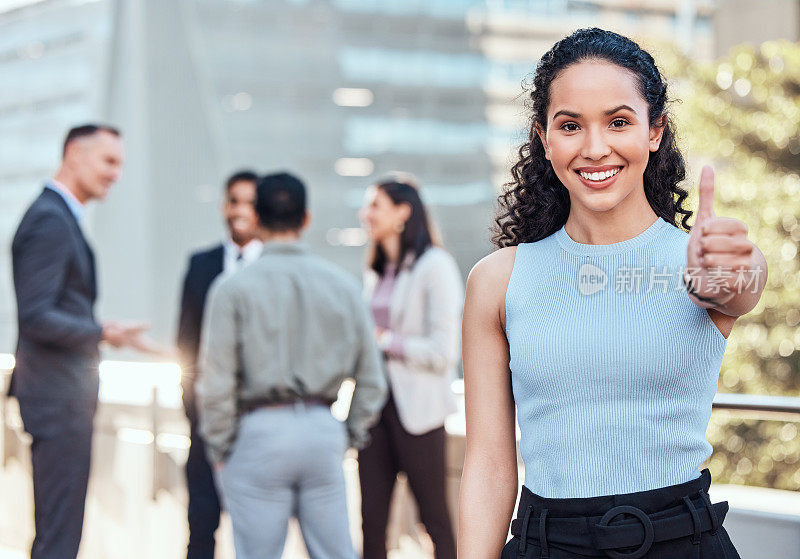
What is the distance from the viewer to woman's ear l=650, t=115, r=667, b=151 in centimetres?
139

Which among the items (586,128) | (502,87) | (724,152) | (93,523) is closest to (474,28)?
(502,87)

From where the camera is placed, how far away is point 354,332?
3.13 m

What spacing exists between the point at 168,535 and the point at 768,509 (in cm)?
288

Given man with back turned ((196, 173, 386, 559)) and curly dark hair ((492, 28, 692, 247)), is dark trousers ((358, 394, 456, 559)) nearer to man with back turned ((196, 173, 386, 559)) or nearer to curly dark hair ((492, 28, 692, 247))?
man with back turned ((196, 173, 386, 559))

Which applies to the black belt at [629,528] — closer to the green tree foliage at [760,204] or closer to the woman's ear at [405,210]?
the woman's ear at [405,210]

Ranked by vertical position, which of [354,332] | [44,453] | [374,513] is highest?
[354,332]

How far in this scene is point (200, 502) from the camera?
3.99m

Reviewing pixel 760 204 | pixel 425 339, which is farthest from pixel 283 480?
pixel 760 204

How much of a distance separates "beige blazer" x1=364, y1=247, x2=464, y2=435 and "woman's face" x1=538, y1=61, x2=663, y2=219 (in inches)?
90.1

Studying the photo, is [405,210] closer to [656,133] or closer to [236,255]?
[236,255]

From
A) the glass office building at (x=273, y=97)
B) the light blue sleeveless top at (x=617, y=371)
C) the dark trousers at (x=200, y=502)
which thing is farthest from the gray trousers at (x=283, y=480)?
the glass office building at (x=273, y=97)

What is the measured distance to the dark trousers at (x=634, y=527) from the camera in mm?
1272

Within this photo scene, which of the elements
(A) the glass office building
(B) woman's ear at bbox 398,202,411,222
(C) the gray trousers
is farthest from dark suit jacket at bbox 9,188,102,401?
(A) the glass office building

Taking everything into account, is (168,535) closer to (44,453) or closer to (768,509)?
(44,453)
